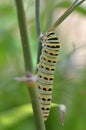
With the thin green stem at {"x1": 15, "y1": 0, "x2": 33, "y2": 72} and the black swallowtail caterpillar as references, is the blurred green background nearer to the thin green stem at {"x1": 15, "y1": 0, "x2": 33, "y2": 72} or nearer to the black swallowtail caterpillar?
the black swallowtail caterpillar

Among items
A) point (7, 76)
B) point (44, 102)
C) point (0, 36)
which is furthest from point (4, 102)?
point (44, 102)

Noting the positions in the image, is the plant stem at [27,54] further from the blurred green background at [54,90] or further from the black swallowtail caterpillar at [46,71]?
the blurred green background at [54,90]

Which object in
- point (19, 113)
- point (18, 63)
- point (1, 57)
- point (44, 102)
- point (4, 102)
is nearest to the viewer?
point (44, 102)

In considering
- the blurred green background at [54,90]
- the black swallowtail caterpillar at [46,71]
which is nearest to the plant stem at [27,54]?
the black swallowtail caterpillar at [46,71]

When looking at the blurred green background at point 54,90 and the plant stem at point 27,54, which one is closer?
the plant stem at point 27,54

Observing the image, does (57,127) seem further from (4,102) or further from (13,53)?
(13,53)

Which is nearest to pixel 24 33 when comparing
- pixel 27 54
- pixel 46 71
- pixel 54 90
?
pixel 27 54

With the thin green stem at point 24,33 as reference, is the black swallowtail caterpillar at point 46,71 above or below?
below

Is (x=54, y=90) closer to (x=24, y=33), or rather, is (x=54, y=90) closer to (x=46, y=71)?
(x=46, y=71)

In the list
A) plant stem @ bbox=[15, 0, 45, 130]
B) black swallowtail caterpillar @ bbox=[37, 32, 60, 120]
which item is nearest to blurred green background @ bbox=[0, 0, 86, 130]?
black swallowtail caterpillar @ bbox=[37, 32, 60, 120]
